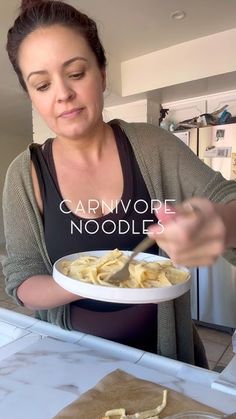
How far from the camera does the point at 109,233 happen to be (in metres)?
0.75

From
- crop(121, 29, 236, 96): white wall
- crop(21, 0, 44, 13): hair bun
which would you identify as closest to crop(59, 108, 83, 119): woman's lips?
crop(21, 0, 44, 13): hair bun

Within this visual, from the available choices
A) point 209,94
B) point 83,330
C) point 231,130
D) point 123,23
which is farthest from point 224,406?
point 209,94

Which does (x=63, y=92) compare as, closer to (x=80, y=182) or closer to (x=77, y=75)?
(x=77, y=75)

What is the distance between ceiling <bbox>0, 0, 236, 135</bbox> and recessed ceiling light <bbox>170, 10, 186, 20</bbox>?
24mm

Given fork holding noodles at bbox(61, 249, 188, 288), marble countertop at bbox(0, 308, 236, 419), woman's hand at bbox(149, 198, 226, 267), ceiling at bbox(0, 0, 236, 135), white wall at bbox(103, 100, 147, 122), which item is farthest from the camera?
white wall at bbox(103, 100, 147, 122)

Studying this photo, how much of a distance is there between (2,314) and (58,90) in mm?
519

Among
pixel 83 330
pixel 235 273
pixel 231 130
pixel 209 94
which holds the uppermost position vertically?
pixel 209 94

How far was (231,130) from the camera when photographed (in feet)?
8.75

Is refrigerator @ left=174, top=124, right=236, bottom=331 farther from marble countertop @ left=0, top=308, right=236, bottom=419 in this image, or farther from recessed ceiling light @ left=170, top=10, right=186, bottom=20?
marble countertop @ left=0, top=308, right=236, bottom=419

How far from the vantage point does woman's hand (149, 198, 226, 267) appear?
38cm

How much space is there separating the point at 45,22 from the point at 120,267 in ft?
1.65

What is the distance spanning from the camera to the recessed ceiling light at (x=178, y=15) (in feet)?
6.70

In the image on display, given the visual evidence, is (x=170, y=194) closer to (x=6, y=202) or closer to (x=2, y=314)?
(x=6, y=202)

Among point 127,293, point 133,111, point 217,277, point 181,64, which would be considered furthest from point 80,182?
point 133,111
